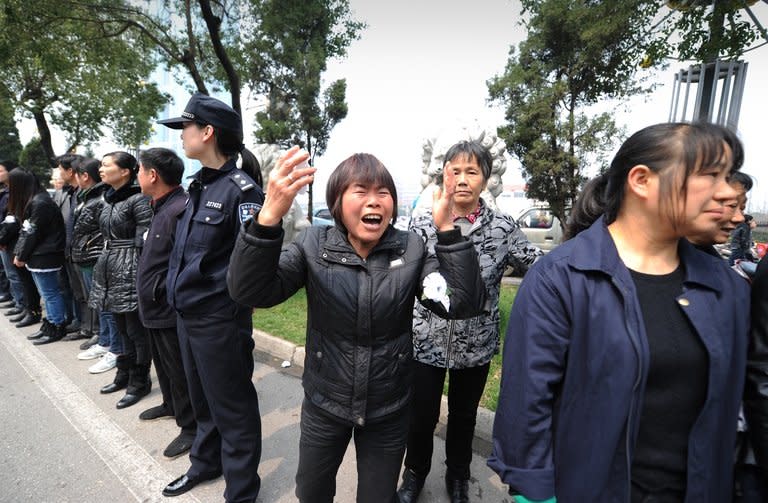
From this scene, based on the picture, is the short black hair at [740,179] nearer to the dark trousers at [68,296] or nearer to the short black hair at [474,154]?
the short black hair at [474,154]

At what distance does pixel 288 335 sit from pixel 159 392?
138 cm

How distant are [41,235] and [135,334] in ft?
8.27

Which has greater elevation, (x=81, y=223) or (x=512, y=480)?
(x=81, y=223)

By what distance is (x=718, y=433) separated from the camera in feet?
3.85

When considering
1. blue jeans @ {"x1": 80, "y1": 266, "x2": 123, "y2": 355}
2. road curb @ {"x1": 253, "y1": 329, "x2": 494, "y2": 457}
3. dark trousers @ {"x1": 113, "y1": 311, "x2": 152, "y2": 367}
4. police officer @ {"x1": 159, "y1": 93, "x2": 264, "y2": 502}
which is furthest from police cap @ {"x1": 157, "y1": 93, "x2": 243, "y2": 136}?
blue jeans @ {"x1": 80, "y1": 266, "x2": 123, "y2": 355}

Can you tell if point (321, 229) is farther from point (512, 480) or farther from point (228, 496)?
point (228, 496)

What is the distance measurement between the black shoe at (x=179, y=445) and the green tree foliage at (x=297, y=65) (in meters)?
8.13

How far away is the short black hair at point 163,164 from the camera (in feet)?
9.07

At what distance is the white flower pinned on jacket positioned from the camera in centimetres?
150

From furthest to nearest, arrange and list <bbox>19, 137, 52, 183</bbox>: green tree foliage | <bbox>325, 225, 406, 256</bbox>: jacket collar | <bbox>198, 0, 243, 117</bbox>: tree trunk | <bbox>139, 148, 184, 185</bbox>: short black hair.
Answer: <bbox>19, 137, 52, 183</bbox>: green tree foliage, <bbox>198, 0, 243, 117</bbox>: tree trunk, <bbox>139, 148, 184, 185</bbox>: short black hair, <bbox>325, 225, 406, 256</bbox>: jacket collar

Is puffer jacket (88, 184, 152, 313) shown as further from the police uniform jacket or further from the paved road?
the paved road

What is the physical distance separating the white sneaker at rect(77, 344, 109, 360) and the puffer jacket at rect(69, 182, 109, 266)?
946 millimetres

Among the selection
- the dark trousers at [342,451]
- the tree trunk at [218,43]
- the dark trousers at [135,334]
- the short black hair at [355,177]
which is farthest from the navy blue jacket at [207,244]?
the tree trunk at [218,43]

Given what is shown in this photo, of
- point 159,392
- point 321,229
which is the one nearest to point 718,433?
point 321,229
